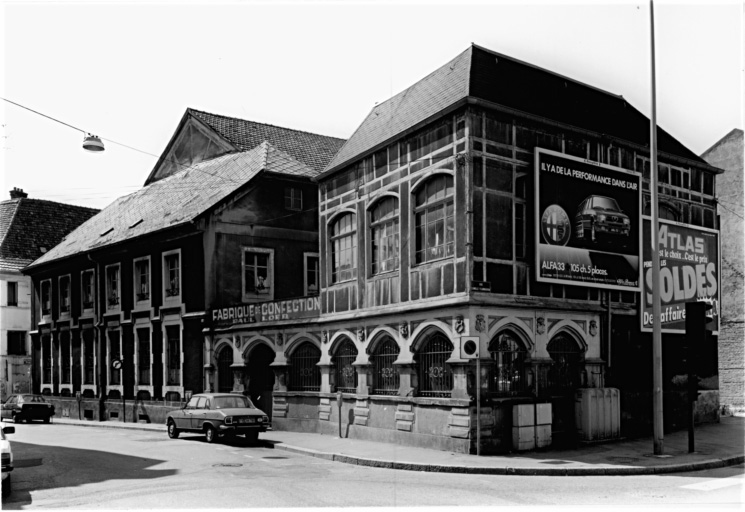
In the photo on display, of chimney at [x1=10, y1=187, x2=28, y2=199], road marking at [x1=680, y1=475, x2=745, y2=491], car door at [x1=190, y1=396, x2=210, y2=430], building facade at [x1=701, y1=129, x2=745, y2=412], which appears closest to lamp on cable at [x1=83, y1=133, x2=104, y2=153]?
car door at [x1=190, y1=396, x2=210, y2=430]

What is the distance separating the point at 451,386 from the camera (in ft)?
64.0

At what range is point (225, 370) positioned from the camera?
29.4 metres

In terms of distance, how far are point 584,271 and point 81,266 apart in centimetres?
2652

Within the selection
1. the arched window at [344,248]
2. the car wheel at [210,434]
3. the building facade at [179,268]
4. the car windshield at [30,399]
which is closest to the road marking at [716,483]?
the arched window at [344,248]

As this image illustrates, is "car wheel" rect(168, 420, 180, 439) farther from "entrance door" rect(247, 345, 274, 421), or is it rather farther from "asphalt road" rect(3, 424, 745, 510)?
"asphalt road" rect(3, 424, 745, 510)

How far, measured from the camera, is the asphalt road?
12172 mm

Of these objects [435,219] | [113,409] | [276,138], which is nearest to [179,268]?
[113,409]

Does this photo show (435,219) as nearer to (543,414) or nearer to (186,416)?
(543,414)

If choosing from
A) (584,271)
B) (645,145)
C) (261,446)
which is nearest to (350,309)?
(261,446)

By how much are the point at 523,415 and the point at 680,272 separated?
328 inches

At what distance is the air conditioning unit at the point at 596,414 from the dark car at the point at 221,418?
28.3 feet

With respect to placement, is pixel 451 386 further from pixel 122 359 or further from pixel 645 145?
pixel 122 359

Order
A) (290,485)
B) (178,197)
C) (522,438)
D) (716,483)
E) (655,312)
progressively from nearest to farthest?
(716,483) → (290,485) → (655,312) → (522,438) → (178,197)

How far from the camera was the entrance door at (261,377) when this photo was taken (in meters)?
28.0
